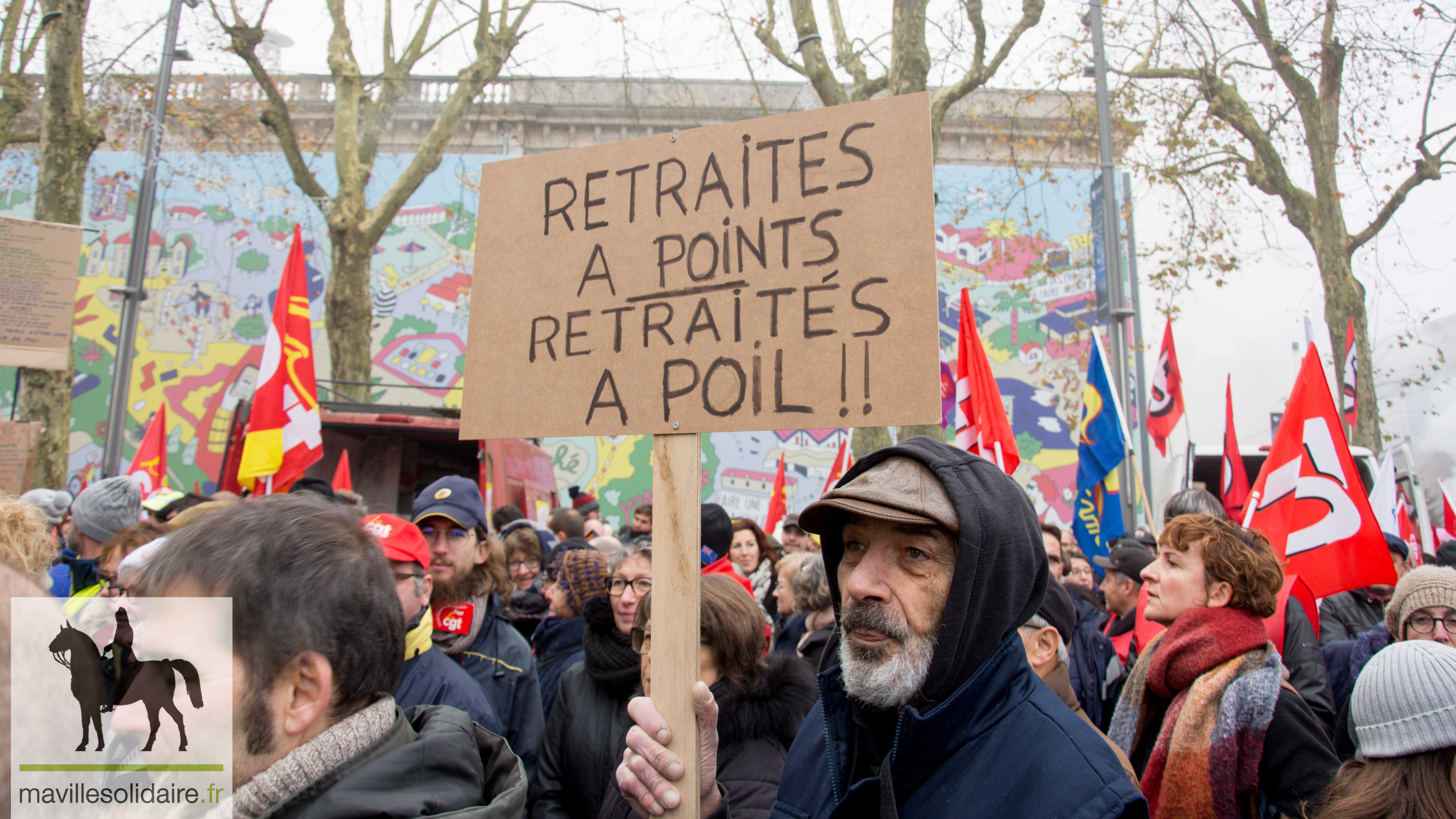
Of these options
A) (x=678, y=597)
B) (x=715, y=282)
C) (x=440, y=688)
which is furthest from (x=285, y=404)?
(x=678, y=597)

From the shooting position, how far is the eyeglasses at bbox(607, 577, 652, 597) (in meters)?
3.60

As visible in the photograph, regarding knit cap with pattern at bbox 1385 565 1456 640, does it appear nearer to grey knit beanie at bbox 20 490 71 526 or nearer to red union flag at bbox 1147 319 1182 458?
red union flag at bbox 1147 319 1182 458

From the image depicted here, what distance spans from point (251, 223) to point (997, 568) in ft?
67.0

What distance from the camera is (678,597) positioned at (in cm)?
197

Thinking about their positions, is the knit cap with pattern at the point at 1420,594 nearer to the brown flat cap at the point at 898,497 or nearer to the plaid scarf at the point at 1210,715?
the plaid scarf at the point at 1210,715

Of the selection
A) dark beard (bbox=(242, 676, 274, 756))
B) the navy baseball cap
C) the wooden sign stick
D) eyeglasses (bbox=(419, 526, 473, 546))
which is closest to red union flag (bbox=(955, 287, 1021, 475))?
the navy baseball cap

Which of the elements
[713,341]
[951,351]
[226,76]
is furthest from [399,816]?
[951,351]

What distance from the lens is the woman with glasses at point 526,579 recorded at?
5352mm

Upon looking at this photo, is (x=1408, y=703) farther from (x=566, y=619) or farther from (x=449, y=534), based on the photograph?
(x=566, y=619)

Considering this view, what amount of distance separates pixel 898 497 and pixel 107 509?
4.10m

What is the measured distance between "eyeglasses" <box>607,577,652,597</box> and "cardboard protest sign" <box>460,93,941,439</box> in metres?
1.46

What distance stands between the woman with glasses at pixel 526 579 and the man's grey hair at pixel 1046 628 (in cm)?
302

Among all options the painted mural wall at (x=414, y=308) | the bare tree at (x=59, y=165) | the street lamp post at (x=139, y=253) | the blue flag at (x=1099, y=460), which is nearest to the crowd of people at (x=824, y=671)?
the blue flag at (x=1099, y=460)

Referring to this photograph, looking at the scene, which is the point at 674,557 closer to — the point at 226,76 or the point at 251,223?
the point at 226,76
